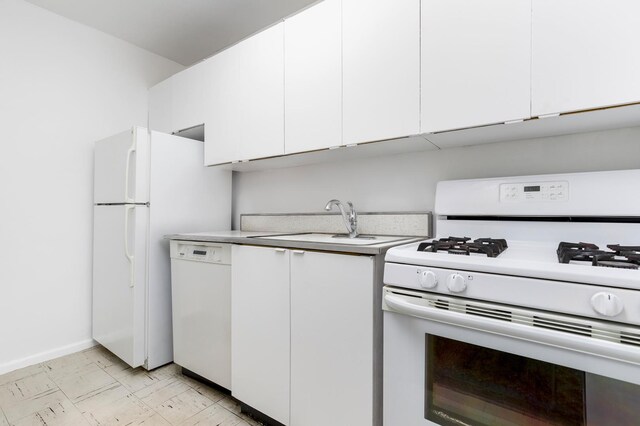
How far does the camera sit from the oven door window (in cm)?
80

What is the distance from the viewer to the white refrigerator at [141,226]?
2.04 metres

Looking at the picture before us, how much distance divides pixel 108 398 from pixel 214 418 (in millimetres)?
684

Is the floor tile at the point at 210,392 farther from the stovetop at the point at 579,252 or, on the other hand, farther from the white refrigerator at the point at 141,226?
the stovetop at the point at 579,252

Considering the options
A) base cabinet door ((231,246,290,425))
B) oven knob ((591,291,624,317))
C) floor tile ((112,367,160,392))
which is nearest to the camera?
oven knob ((591,291,624,317))

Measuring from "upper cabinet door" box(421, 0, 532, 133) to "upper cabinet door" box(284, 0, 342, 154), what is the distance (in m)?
0.45

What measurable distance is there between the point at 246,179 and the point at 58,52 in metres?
1.64

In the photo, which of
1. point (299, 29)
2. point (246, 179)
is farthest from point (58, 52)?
point (299, 29)

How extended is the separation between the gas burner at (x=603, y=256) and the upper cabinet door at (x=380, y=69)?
72 cm

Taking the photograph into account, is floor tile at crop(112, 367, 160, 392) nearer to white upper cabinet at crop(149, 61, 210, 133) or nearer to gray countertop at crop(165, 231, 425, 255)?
gray countertop at crop(165, 231, 425, 255)

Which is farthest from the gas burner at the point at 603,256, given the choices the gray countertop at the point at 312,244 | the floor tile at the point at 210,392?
the floor tile at the point at 210,392

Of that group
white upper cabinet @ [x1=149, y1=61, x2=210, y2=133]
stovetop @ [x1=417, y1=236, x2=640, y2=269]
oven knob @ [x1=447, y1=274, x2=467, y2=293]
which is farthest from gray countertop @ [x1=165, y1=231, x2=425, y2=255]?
white upper cabinet @ [x1=149, y1=61, x2=210, y2=133]

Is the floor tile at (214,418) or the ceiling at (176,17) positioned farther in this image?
the ceiling at (176,17)

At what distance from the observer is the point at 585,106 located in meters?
1.05

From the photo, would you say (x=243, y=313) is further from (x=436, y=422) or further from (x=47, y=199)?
(x=47, y=199)
